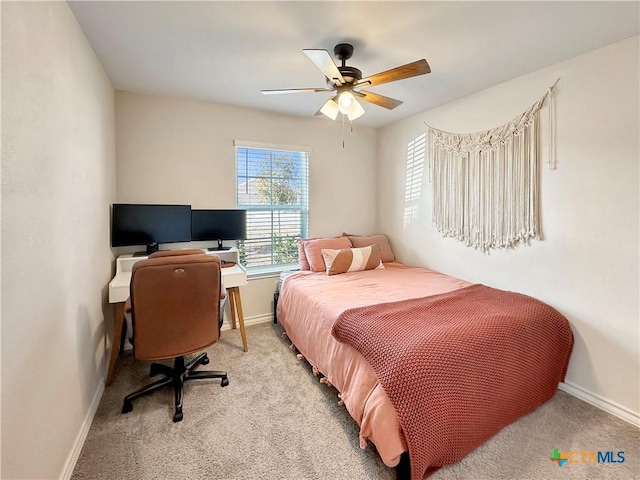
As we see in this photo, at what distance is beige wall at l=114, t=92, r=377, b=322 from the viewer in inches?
109

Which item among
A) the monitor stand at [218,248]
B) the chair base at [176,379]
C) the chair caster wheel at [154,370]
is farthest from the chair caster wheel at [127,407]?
the monitor stand at [218,248]

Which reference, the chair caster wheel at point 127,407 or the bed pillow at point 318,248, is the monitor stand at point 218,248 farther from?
the chair caster wheel at point 127,407

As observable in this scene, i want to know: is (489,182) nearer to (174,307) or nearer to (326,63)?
(326,63)

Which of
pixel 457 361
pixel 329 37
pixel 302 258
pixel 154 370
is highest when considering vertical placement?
pixel 329 37

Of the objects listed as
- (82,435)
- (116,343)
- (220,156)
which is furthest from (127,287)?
(220,156)

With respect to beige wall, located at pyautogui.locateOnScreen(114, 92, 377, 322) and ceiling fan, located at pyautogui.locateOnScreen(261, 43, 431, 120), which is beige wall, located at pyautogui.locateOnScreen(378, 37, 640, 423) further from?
beige wall, located at pyautogui.locateOnScreen(114, 92, 377, 322)

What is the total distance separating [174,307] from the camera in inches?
71.6

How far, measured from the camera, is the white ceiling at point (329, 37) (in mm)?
1604

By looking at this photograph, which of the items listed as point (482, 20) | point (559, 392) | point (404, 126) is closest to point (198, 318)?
point (482, 20)

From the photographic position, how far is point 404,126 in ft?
11.8

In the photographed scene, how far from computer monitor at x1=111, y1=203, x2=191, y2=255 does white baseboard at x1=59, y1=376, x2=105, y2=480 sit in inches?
45.0

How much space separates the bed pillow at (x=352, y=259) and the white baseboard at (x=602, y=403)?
1.83m

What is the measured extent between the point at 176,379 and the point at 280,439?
0.87m

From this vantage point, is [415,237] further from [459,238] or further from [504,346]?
[504,346]
